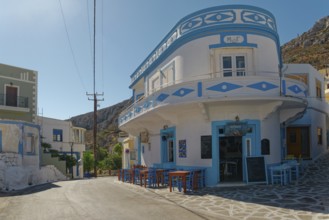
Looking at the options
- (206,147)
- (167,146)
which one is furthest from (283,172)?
(167,146)

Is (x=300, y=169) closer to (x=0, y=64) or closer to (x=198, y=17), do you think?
(x=198, y=17)

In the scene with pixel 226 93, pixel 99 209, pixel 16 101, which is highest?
pixel 16 101

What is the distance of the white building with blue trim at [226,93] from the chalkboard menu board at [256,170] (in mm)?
302

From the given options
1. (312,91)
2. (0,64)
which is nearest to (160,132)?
(312,91)

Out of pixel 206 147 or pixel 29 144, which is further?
pixel 29 144

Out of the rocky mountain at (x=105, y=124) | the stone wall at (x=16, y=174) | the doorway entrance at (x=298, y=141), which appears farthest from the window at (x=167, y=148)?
the rocky mountain at (x=105, y=124)

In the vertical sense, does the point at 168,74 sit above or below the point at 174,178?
above

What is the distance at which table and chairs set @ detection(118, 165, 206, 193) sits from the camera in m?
13.5

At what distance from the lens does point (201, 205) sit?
33.6 ft

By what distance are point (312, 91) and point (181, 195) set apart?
40.4 feet

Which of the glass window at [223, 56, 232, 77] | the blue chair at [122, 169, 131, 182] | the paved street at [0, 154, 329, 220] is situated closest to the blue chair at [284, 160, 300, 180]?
the paved street at [0, 154, 329, 220]

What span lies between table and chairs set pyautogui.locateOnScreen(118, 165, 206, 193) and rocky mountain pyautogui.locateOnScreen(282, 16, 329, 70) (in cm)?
5106

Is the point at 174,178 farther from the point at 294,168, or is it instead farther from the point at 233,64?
the point at 233,64

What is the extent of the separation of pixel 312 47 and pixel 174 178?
224ft
